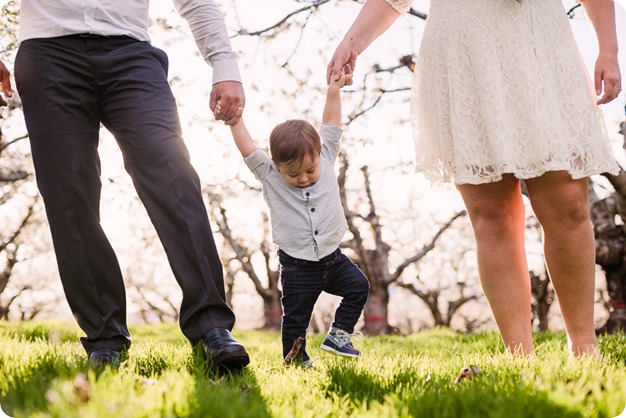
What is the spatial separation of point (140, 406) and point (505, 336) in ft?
5.56

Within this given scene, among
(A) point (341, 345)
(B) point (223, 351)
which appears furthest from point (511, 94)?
(B) point (223, 351)

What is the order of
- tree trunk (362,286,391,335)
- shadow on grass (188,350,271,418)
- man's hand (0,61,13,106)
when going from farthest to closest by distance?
tree trunk (362,286,391,335), man's hand (0,61,13,106), shadow on grass (188,350,271,418)

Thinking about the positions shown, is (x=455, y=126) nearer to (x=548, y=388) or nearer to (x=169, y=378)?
(x=548, y=388)

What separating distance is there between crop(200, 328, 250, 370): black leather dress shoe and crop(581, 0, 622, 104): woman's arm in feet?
6.01

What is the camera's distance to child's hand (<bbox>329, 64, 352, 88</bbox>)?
2961 mm

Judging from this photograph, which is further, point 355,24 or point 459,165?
point 355,24

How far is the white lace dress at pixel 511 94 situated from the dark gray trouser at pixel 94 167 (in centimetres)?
114

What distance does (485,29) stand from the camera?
2.70m

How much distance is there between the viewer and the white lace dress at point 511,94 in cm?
260

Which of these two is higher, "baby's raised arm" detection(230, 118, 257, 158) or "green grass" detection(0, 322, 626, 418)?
"baby's raised arm" detection(230, 118, 257, 158)

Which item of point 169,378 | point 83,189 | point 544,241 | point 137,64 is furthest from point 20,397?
point 544,241

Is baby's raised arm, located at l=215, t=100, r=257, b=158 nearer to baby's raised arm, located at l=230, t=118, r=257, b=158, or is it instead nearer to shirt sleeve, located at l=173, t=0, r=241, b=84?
baby's raised arm, located at l=230, t=118, r=257, b=158

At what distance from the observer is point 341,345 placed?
315 centimetres

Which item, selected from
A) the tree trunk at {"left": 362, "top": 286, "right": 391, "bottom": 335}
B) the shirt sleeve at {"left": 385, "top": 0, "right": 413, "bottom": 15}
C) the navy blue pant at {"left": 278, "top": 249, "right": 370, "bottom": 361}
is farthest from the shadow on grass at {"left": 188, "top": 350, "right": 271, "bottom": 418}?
the tree trunk at {"left": 362, "top": 286, "right": 391, "bottom": 335}
